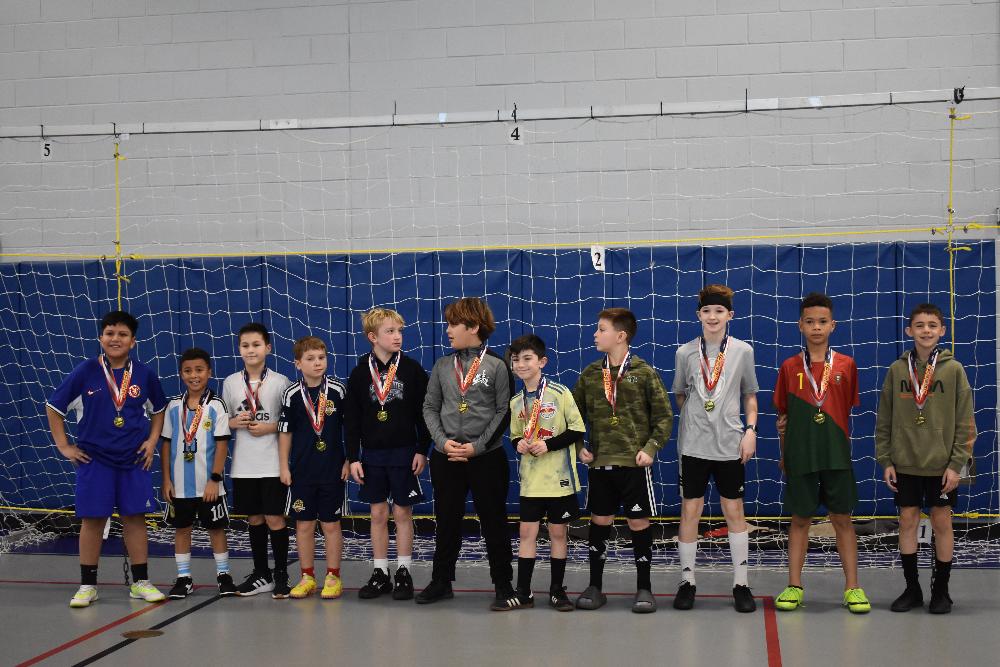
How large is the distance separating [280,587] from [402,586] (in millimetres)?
631

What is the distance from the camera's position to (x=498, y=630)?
4.18 m

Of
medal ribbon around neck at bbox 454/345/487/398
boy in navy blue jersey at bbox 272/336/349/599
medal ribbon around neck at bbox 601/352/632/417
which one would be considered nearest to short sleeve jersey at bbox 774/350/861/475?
medal ribbon around neck at bbox 601/352/632/417

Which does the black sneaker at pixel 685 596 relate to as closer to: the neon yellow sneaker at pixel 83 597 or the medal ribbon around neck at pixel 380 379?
the medal ribbon around neck at pixel 380 379

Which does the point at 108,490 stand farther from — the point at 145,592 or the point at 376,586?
the point at 376,586

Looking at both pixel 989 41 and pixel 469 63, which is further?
pixel 469 63

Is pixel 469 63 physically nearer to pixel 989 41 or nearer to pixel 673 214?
pixel 673 214

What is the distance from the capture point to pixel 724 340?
4594 mm

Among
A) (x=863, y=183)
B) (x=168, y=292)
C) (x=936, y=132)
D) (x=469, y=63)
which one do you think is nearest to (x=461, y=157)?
(x=469, y=63)

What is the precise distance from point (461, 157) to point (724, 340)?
3.01m

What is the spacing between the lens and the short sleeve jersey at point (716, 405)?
448cm

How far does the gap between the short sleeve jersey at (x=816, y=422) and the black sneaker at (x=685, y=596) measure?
724 millimetres

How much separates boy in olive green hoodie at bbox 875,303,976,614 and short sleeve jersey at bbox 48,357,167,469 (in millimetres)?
3657

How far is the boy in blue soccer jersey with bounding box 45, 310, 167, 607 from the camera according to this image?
4.78 metres

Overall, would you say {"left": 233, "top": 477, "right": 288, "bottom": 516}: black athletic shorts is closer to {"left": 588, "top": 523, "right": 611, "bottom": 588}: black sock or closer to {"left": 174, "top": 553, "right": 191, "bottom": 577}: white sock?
{"left": 174, "top": 553, "right": 191, "bottom": 577}: white sock
